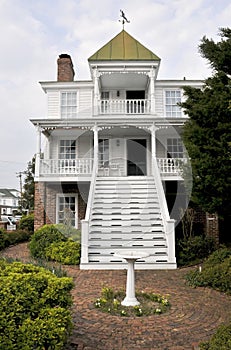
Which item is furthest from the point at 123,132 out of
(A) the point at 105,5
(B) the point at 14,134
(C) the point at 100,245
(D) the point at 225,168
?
(B) the point at 14,134

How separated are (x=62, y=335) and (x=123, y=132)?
13.5m

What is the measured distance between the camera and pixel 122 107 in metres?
16.1

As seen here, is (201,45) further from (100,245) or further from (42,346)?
(42,346)

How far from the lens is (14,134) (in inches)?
1208

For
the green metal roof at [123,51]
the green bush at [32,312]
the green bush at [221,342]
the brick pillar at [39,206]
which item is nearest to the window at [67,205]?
the brick pillar at [39,206]

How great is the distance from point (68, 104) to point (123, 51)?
167 inches

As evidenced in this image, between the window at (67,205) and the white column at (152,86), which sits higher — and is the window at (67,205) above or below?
below

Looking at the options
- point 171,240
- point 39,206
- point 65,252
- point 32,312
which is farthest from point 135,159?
point 32,312

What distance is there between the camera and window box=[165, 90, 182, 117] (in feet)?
55.0

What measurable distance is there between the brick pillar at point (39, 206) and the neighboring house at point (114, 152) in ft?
0.15

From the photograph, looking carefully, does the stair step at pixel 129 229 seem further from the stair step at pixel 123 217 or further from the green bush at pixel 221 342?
the green bush at pixel 221 342

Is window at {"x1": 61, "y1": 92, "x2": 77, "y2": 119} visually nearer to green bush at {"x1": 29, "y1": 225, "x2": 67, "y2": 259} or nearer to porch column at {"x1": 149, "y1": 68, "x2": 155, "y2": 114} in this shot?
porch column at {"x1": 149, "y1": 68, "x2": 155, "y2": 114}

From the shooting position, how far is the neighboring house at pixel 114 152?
36.6 feet

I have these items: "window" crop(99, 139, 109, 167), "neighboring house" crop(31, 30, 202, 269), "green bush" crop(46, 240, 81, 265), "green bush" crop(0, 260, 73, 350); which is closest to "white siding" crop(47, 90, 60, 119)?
"neighboring house" crop(31, 30, 202, 269)
